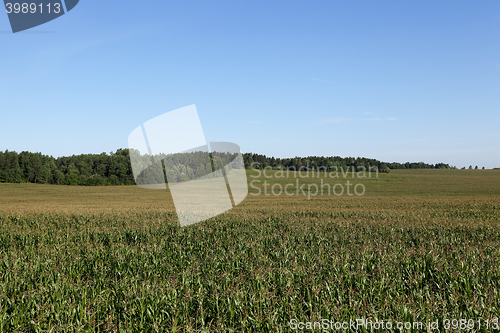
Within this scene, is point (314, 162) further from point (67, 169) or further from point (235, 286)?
point (235, 286)

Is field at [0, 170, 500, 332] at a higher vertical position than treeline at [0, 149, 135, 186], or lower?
lower

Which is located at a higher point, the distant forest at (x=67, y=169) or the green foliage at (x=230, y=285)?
the distant forest at (x=67, y=169)

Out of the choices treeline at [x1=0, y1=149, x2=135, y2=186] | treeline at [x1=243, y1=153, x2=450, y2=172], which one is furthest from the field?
treeline at [x1=243, y1=153, x2=450, y2=172]

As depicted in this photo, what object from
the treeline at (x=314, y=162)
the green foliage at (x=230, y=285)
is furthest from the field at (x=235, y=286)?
the treeline at (x=314, y=162)

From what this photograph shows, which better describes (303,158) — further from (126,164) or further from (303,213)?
(303,213)

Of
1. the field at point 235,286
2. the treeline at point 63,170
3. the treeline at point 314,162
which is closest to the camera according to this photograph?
the field at point 235,286

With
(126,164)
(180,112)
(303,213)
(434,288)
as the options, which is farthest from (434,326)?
(126,164)

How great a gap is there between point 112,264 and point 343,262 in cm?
679

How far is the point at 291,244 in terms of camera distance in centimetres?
1151

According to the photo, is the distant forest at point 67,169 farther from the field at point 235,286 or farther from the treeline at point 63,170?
the field at point 235,286

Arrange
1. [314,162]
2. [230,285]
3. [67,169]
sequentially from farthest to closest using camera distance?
1. [314,162]
2. [67,169]
3. [230,285]

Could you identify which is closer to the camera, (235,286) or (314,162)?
(235,286)

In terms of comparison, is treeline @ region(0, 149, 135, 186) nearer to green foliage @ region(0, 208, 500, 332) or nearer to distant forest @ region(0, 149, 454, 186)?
distant forest @ region(0, 149, 454, 186)

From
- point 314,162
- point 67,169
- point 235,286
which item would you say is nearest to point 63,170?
point 67,169
